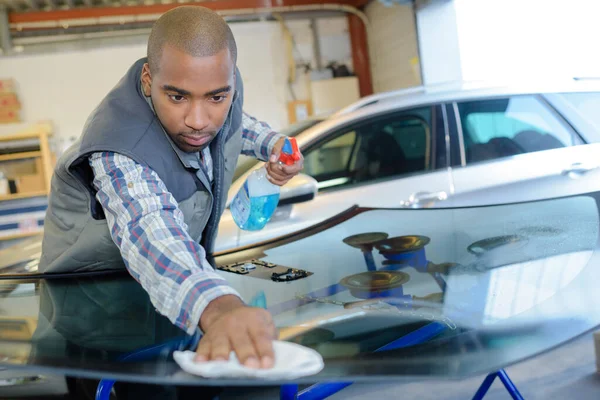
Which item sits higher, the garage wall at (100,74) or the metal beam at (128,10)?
the metal beam at (128,10)

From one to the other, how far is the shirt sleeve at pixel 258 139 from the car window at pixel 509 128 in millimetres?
1493

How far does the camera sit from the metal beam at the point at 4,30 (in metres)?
7.18

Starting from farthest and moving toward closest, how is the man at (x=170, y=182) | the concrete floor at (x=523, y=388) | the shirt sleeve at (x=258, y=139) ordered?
the concrete floor at (x=523, y=388), the shirt sleeve at (x=258, y=139), the man at (x=170, y=182)

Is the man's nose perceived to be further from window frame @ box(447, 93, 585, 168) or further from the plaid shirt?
window frame @ box(447, 93, 585, 168)

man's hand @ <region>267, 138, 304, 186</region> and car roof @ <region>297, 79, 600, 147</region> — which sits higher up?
car roof @ <region>297, 79, 600, 147</region>

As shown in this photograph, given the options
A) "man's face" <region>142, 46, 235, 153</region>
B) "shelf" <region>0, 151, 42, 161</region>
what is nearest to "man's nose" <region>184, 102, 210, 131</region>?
"man's face" <region>142, 46, 235, 153</region>

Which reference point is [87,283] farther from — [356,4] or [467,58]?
[356,4]

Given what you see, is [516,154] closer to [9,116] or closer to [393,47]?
[393,47]

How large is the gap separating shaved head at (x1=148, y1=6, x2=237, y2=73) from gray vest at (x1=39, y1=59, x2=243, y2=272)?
14 cm

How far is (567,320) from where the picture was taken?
102 centimetres

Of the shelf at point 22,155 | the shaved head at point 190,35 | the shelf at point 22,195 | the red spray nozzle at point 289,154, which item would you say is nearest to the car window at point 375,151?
the red spray nozzle at point 289,154

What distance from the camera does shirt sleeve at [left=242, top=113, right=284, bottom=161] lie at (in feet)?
6.09

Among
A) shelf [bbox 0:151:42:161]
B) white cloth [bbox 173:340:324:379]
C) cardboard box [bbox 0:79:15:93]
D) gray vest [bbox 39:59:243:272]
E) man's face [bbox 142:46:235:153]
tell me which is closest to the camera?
white cloth [bbox 173:340:324:379]

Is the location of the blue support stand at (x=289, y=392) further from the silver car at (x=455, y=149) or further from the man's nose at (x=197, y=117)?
the silver car at (x=455, y=149)
